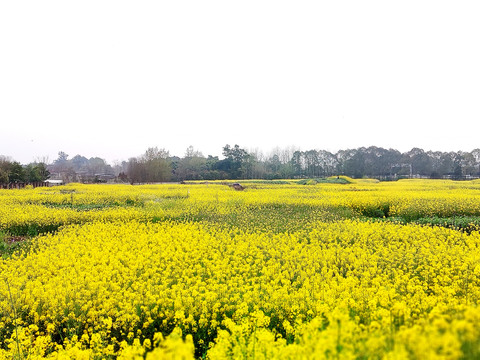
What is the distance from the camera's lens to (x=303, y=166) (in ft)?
248

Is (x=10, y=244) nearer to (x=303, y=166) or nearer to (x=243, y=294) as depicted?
(x=243, y=294)

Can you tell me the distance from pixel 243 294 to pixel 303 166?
71.7 m

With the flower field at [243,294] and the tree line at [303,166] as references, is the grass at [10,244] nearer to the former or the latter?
the flower field at [243,294]

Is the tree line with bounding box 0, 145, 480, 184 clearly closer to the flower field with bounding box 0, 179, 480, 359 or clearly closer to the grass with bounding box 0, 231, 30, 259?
the grass with bounding box 0, 231, 30, 259

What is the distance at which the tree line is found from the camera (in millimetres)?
51972

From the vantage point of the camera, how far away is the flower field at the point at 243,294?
8.28 ft

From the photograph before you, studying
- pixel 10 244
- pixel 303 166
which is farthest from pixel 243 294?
pixel 303 166

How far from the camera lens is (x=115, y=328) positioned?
4824 millimetres

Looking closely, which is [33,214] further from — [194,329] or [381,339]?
[381,339]

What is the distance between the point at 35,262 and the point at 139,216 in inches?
240

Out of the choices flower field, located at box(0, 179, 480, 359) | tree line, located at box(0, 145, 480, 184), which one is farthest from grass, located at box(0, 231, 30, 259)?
tree line, located at box(0, 145, 480, 184)

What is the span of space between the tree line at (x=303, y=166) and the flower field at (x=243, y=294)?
4116 centimetres

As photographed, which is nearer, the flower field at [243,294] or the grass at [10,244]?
the flower field at [243,294]

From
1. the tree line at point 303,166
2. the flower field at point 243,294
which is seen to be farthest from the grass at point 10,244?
the tree line at point 303,166
